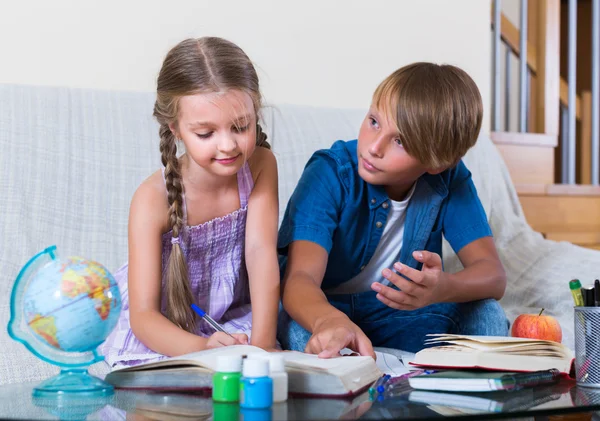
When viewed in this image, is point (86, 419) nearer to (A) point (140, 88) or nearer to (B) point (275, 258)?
(B) point (275, 258)

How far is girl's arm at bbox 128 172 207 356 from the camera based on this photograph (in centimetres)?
124

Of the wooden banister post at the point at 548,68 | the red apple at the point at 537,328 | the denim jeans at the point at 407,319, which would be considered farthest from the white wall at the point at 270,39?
the red apple at the point at 537,328

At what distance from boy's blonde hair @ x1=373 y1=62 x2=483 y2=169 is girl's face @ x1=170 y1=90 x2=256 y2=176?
0.27 m

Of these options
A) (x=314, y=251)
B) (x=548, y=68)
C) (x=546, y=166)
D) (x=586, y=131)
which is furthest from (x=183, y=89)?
(x=586, y=131)

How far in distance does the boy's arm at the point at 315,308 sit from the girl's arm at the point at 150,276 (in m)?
0.17

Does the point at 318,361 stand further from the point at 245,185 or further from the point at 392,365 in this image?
the point at 245,185

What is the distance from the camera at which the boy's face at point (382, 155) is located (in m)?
1.38

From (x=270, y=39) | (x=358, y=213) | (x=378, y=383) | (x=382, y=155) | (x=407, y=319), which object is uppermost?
(x=270, y=39)

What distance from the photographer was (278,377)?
82cm

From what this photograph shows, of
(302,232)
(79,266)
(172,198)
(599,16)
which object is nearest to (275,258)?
(302,232)

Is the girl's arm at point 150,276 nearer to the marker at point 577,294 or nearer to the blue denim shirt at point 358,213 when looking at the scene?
the blue denim shirt at point 358,213

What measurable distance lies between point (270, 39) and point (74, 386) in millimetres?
1492

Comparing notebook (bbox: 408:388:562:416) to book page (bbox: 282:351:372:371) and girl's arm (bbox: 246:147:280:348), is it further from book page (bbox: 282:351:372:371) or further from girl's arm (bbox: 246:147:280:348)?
girl's arm (bbox: 246:147:280:348)

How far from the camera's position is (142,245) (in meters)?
1.31
